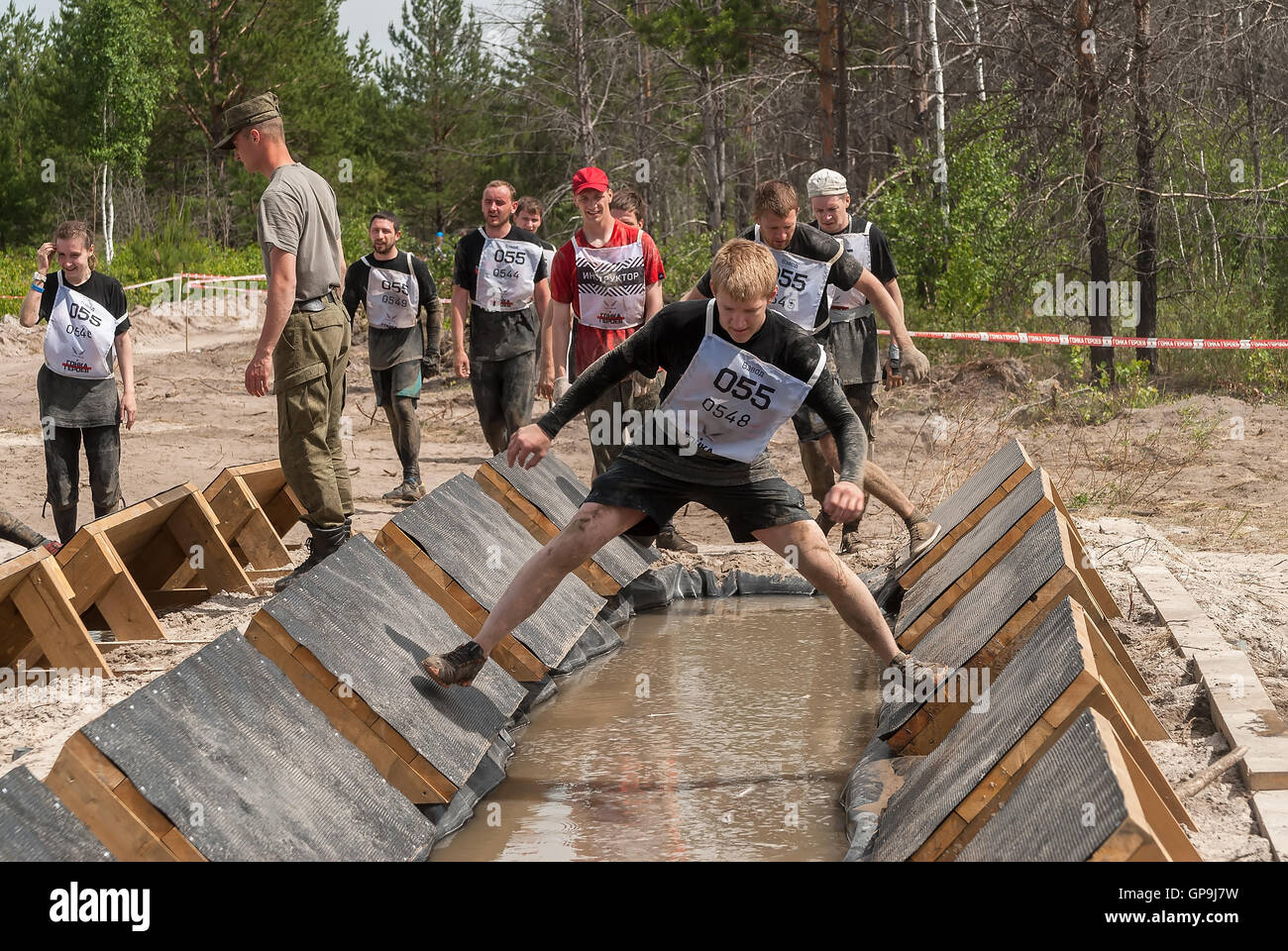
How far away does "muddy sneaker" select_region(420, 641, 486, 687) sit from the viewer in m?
4.78

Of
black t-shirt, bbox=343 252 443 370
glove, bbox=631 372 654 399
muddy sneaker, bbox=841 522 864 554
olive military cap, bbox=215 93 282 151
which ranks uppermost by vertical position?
olive military cap, bbox=215 93 282 151

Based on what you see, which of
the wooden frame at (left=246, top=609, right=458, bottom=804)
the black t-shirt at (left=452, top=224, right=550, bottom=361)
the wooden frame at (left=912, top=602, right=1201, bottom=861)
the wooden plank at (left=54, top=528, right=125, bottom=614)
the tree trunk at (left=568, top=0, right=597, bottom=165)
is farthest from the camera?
the tree trunk at (left=568, top=0, right=597, bottom=165)

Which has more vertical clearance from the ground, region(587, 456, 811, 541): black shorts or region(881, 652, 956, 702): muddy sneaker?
region(587, 456, 811, 541): black shorts

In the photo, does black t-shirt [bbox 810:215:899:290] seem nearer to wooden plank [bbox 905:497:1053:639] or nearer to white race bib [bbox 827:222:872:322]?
white race bib [bbox 827:222:872:322]

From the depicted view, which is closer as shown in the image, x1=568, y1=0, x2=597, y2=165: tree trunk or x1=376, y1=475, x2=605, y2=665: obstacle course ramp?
x1=376, y1=475, x2=605, y2=665: obstacle course ramp

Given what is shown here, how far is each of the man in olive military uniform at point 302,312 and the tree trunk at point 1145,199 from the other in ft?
31.4

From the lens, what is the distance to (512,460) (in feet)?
15.5

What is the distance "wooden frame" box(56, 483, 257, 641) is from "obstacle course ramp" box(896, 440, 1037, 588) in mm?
3239

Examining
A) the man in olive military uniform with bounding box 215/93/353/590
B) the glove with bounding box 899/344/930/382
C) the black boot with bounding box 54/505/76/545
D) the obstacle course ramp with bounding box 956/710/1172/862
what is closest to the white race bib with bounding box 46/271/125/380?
the black boot with bounding box 54/505/76/545

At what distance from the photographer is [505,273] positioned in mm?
9305

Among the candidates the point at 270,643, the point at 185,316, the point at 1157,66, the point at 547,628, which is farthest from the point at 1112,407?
the point at 185,316

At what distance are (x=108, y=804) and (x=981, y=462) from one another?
7.57m

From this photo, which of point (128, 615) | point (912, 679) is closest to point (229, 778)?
point (912, 679)

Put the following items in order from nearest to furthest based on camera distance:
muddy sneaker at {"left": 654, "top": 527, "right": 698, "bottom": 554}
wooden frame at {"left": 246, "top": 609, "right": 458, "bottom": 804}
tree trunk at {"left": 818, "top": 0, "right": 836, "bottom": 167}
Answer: wooden frame at {"left": 246, "top": 609, "right": 458, "bottom": 804} < muddy sneaker at {"left": 654, "top": 527, "right": 698, "bottom": 554} < tree trunk at {"left": 818, "top": 0, "right": 836, "bottom": 167}
